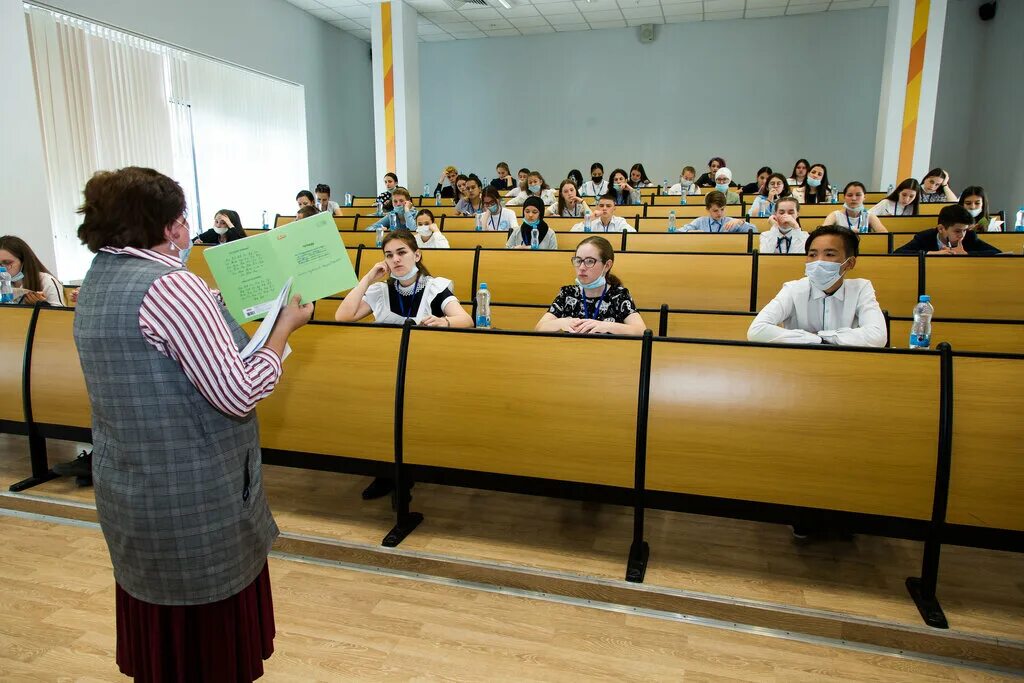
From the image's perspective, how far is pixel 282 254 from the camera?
1534 millimetres

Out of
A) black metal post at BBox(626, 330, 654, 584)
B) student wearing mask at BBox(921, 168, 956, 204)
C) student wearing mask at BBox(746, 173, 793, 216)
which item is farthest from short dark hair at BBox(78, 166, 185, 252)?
student wearing mask at BBox(921, 168, 956, 204)

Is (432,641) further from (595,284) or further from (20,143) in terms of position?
(20,143)

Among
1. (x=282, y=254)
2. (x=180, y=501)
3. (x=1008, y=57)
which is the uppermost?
(x=1008, y=57)

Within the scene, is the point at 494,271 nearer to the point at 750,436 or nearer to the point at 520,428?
the point at 520,428

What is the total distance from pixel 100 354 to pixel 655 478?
180 centimetres

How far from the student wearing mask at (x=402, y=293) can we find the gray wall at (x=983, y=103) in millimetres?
10195

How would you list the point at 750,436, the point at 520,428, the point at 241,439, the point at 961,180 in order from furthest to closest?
the point at 961,180 < the point at 520,428 < the point at 750,436 < the point at 241,439

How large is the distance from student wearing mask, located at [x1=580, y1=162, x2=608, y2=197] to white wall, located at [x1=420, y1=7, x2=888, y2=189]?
3.34 m

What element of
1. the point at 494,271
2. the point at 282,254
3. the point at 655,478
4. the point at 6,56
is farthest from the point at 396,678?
the point at 6,56

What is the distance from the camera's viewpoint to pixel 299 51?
37.0 ft

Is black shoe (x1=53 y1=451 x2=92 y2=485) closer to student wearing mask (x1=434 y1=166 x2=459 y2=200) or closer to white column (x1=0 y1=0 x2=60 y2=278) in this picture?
white column (x1=0 y1=0 x2=60 y2=278)

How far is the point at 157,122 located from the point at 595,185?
648cm

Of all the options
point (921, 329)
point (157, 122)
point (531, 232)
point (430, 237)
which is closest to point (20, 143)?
point (157, 122)

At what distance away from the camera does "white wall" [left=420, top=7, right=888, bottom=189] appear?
38.8 ft
